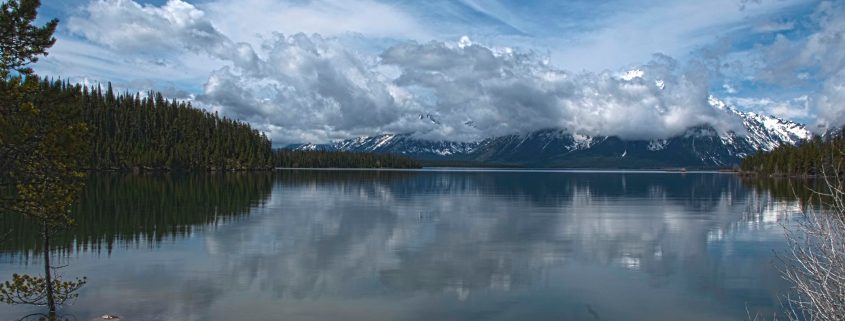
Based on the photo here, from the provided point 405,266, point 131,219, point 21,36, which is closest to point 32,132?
point 21,36

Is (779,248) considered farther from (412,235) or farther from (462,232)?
(412,235)

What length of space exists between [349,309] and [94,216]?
118 feet

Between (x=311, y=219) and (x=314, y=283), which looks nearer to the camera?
(x=314, y=283)

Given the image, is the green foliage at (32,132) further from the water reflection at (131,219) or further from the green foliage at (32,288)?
the water reflection at (131,219)

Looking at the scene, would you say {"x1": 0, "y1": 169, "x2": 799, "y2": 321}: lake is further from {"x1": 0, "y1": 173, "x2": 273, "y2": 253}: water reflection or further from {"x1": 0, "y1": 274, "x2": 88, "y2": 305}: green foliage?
{"x1": 0, "y1": 274, "x2": 88, "y2": 305}: green foliage

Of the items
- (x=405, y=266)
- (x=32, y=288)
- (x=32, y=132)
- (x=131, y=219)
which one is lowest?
(x=405, y=266)

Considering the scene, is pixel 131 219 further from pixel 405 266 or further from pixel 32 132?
pixel 32 132

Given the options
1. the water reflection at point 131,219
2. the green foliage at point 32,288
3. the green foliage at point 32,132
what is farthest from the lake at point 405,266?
the green foliage at point 32,132

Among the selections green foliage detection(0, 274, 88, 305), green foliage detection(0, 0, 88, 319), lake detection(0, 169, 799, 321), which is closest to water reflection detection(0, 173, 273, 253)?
lake detection(0, 169, 799, 321)

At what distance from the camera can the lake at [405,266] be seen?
22.9 meters

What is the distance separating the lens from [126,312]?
21734mm

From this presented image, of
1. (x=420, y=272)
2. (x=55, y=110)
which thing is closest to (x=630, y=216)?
(x=420, y=272)

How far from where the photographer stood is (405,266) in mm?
31062

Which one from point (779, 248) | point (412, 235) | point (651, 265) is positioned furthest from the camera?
point (412, 235)
